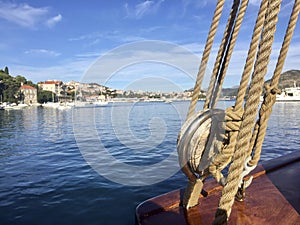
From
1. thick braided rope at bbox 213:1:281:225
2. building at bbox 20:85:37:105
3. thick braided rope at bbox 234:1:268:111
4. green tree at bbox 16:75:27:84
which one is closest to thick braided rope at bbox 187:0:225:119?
thick braided rope at bbox 234:1:268:111

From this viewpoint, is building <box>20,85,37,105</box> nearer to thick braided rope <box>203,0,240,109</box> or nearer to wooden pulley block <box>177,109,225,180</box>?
thick braided rope <box>203,0,240,109</box>

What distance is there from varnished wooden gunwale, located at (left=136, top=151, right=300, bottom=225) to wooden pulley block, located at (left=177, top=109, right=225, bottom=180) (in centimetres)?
48

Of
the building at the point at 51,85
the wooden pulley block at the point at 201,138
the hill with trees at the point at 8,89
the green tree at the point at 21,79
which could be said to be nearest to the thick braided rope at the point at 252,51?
the wooden pulley block at the point at 201,138

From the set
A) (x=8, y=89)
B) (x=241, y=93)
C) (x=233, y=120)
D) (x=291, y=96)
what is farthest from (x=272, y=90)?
(x=8, y=89)

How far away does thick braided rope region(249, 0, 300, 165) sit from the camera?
4.51ft

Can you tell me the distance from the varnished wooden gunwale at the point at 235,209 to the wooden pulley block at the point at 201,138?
0.48 meters

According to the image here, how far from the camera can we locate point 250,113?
1.05 m

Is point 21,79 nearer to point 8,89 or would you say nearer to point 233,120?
point 8,89

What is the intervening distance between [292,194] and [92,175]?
18.5ft

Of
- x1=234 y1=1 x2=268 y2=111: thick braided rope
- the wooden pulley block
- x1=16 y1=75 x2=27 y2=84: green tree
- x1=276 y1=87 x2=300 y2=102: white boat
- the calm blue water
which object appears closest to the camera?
x1=234 y1=1 x2=268 y2=111: thick braided rope

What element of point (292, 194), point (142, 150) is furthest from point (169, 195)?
point (142, 150)

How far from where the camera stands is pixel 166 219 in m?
1.65

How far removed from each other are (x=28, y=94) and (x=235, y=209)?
95.5 metres

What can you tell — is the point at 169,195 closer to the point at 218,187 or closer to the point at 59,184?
the point at 218,187
